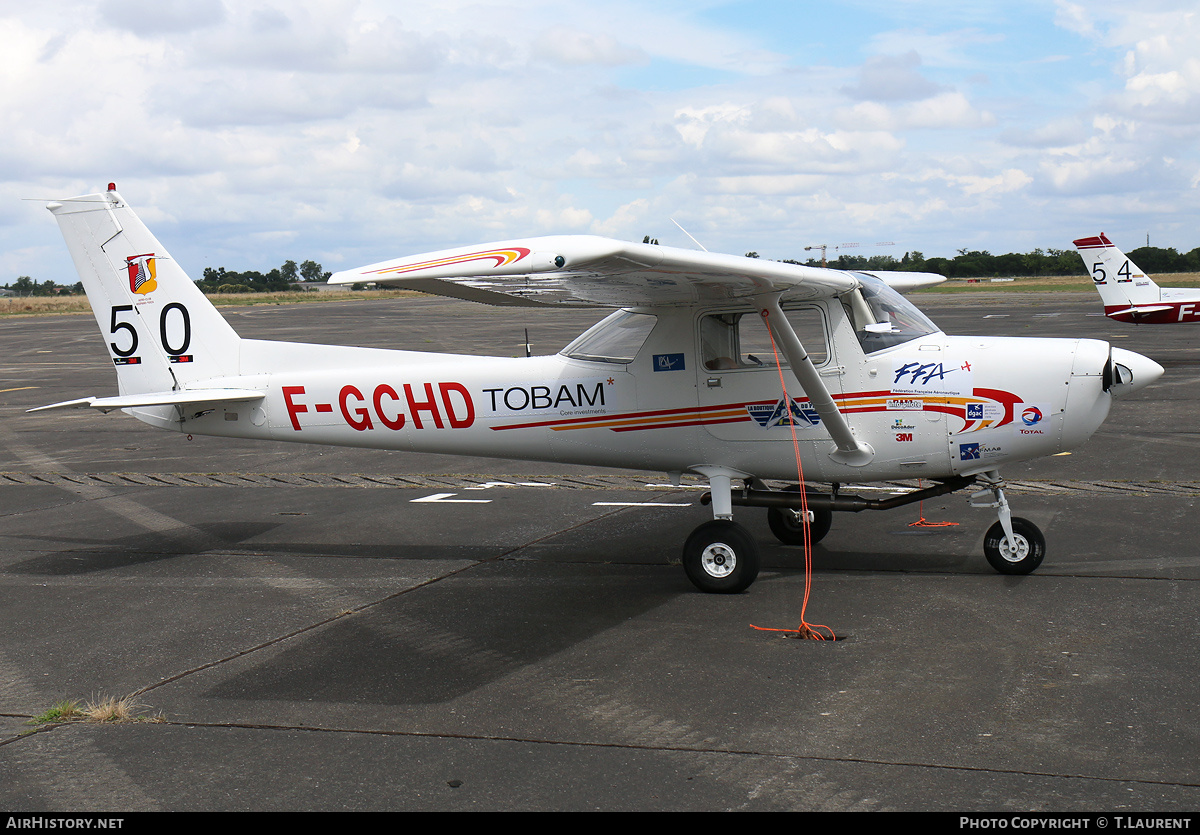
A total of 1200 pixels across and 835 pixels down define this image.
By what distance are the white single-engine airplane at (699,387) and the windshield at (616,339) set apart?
1 centimetres

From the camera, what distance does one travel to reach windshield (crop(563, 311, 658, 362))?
8.12 meters

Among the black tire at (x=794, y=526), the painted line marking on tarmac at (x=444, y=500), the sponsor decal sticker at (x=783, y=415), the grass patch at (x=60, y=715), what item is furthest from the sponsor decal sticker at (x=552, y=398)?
the grass patch at (x=60, y=715)

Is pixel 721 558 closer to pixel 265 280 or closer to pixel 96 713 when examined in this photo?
pixel 96 713

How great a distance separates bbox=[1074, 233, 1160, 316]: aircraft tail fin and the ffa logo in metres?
23.5

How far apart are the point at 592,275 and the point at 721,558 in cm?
251

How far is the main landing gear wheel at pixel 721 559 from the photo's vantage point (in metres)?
7.42

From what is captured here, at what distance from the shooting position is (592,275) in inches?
241

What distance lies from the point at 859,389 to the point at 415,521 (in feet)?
15.4

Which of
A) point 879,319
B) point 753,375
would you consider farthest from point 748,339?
point 879,319

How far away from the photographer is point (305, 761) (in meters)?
4.81

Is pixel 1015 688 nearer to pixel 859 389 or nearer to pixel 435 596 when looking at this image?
pixel 859 389

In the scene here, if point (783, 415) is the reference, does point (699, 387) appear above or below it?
above

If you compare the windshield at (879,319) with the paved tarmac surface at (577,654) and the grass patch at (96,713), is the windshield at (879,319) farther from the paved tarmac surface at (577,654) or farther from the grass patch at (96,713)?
the grass patch at (96,713)
